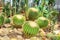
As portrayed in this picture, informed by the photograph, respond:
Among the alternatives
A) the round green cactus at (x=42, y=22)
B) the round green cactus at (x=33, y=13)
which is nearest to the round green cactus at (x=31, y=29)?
the round green cactus at (x=42, y=22)

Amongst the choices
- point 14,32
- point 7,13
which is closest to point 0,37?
point 14,32

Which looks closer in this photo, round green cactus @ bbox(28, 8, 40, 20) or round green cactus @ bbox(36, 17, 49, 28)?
round green cactus @ bbox(36, 17, 49, 28)

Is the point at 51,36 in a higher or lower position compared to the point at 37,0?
lower

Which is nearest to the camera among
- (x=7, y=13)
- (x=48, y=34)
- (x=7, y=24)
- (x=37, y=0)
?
(x=48, y=34)

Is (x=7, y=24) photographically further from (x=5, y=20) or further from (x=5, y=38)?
(x=5, y=38)

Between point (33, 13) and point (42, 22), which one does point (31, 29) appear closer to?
point (42, 22)

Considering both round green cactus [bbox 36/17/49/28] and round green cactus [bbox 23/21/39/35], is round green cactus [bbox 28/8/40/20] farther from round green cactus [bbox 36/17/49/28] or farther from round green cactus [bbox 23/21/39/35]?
round green cactus [bbox 23/21/39/35]

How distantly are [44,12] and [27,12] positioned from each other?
1.37ft

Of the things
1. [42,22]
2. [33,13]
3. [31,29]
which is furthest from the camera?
[33,13]

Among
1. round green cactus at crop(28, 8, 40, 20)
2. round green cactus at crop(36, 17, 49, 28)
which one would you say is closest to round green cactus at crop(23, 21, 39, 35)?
round green cactus at crop(36, 17, 49, 28)

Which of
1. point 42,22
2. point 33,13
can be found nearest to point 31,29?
point 42,22

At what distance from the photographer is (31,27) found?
88.0 inches

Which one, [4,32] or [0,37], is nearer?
[0,37]

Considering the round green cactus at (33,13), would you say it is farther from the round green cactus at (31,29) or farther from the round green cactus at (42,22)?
the round green cactus at (31,29)
